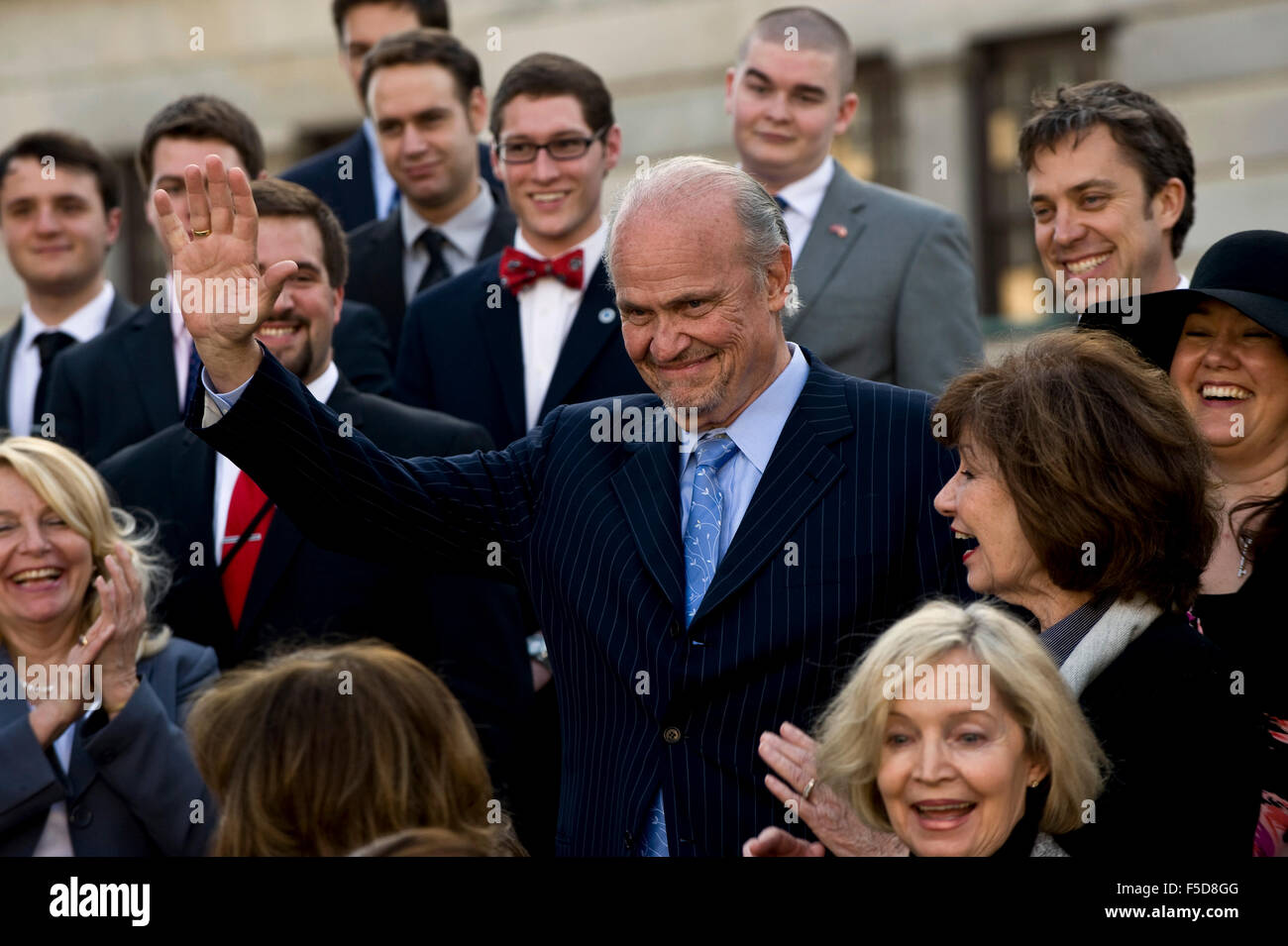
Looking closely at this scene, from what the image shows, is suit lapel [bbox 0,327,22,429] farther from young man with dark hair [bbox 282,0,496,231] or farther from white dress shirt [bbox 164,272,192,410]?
young man with dark hair [bbox 282,0,496,231]

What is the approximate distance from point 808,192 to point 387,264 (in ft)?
5.70

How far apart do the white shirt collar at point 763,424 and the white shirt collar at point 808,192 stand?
219 centimetres

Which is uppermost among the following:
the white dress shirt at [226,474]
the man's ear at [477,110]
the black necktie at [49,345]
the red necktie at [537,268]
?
the man's ear at [477,110]

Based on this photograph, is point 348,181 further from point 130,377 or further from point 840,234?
point 840,234

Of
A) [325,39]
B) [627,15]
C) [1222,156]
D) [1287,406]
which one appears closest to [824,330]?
[1287,406]

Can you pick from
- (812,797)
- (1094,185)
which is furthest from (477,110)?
(812,797)

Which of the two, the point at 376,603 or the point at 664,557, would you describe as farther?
the point at 376,603

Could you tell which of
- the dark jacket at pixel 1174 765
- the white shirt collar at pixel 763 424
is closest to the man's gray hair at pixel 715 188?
the white shirt collar at pixel 763 424

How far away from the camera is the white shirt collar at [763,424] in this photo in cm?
404

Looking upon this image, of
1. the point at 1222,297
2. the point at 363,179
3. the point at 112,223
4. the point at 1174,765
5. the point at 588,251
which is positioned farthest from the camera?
the point at 363,179

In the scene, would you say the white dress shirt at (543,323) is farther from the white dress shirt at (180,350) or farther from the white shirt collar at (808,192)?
the white dress shirt at (180,350)

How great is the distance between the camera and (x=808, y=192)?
20.6 feet
